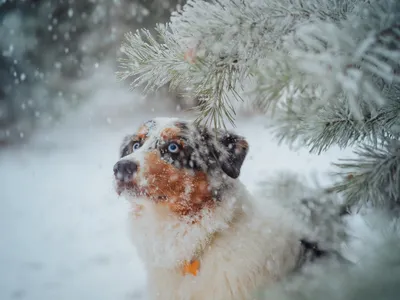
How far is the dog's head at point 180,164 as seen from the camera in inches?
86.0

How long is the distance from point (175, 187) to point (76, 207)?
4156mm

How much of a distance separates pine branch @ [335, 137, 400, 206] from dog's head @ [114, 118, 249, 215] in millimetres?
989

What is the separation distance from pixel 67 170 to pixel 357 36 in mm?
7534

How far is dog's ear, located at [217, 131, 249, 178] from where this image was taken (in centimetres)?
238

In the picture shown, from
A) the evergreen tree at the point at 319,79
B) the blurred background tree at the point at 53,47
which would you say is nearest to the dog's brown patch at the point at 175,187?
the evergreen tree at the point at 319,79

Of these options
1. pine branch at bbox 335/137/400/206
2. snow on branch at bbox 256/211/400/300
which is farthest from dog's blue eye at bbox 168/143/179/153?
snow on branch at bbox 256/211/400/300

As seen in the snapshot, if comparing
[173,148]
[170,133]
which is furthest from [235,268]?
[170,133]

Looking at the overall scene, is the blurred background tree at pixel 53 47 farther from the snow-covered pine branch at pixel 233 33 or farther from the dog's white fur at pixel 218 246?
the snow-covered pine branch at pixel 233 33

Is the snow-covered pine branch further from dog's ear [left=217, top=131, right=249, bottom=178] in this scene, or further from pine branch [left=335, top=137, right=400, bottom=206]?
dog's ear [left=217, top=131, right=249, bottom=178]

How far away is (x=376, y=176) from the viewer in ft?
4.15

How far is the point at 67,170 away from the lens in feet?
25.4

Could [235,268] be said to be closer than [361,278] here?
No

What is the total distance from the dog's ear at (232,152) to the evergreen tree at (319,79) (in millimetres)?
793

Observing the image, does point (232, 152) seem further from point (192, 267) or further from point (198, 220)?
point (192, 267)
